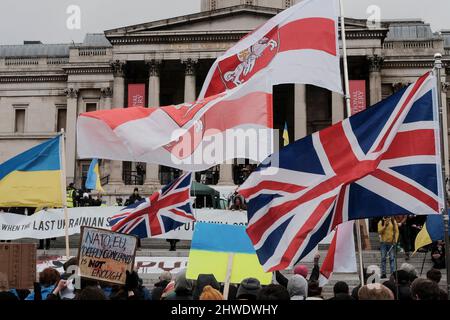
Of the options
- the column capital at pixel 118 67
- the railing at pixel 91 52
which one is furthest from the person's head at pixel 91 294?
the railing at pixel 91 52

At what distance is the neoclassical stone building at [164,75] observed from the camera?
40.4 m

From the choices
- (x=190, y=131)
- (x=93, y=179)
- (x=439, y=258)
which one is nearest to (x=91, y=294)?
(x=190, y=131)

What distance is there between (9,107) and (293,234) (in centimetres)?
4862

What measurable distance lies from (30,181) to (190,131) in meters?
5.06

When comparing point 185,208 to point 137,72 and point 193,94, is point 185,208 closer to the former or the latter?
point 193,94

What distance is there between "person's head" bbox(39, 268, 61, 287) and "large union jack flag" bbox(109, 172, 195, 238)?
11.2 ft

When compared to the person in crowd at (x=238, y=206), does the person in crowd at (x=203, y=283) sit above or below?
below

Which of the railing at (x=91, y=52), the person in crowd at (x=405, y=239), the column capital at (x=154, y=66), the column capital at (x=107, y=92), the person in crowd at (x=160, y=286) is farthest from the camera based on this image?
the railing at (x=91, y=52)

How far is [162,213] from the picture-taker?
1049 cm

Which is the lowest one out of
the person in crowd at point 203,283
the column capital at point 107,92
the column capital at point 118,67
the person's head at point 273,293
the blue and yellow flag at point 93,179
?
the person in crowd at point 203,283

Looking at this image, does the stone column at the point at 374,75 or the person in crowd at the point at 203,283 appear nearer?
the person in crowd at the point at 203,283

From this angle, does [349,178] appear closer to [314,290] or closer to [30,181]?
[314,290]

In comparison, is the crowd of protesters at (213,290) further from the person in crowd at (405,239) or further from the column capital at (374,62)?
the column capital at (374,62)

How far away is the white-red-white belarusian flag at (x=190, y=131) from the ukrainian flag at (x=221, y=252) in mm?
882
